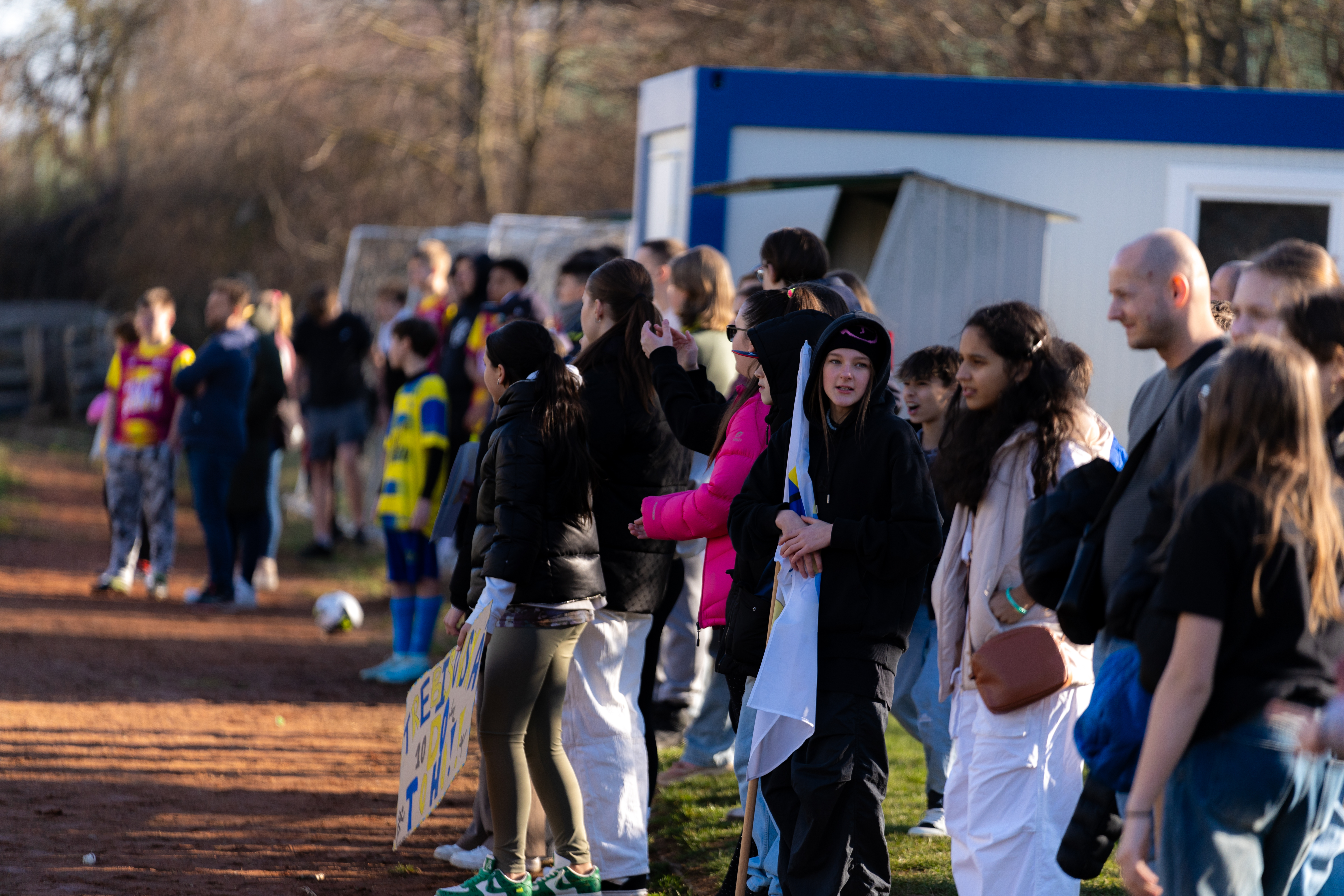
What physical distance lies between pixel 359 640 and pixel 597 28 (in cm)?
1426

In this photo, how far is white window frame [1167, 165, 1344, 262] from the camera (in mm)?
8188

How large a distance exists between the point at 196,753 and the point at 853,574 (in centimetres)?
420

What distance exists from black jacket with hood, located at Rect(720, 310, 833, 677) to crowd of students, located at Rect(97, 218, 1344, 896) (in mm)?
11

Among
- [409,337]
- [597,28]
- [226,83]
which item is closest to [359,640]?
[409,337]

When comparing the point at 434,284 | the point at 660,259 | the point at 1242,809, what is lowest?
the point at 1242,809

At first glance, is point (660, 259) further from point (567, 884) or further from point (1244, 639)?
point (1244, 639)

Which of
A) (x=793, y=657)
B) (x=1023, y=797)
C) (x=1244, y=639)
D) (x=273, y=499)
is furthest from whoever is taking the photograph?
(x=273, y=499)

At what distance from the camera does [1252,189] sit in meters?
8.20

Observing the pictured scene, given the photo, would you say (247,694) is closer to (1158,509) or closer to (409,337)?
(409,337)

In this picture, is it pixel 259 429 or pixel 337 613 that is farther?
pixel 259 429

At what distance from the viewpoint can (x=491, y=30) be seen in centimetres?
2211

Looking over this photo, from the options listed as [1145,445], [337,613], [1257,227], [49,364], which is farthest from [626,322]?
[49,364]

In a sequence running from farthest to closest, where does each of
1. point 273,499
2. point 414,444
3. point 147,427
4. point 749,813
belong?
point 273,499
point 147,427
point 414,444
point 749,813

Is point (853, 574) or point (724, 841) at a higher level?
point (853, 574)
